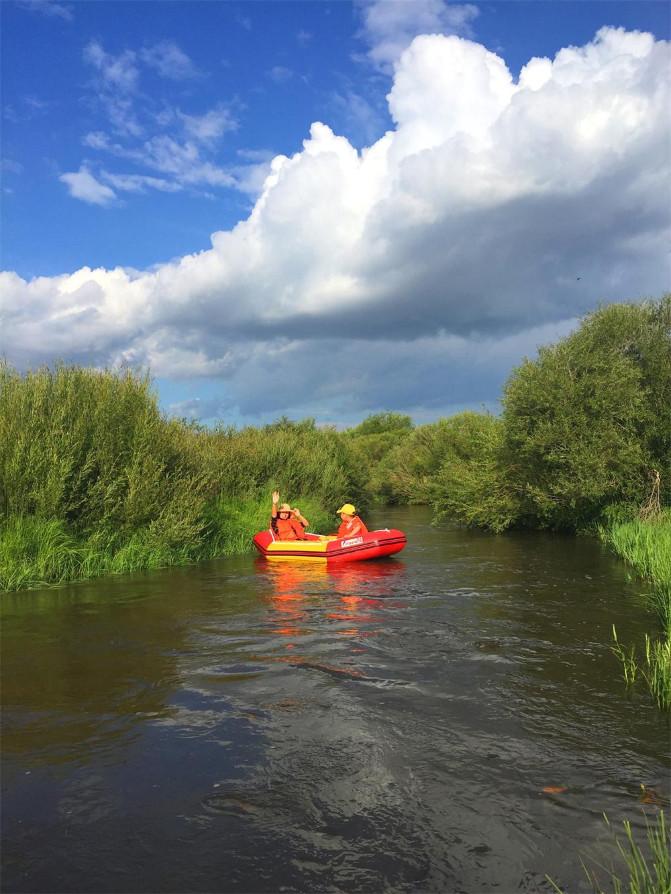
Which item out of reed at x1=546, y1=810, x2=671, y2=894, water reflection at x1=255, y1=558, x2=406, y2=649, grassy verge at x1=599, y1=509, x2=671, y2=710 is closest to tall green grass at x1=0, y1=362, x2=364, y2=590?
water reflection at x1=255, y1=558, x2=406, y2=649

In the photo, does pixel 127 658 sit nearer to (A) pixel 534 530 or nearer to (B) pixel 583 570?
(B) pixel 583 570

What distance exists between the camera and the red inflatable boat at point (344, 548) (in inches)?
538

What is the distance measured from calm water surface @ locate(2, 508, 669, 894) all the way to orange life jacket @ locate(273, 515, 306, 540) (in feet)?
18.9

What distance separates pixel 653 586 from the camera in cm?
991

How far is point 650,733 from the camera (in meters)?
→ 4.78

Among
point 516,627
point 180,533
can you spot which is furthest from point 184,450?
point 516,627

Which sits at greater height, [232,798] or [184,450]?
[184,450]

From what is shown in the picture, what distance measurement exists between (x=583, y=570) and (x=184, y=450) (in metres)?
9.22

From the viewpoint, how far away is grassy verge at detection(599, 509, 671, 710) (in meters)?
5.47

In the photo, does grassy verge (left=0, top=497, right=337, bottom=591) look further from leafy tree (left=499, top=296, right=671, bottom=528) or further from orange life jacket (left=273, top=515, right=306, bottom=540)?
leafy tree (left=499, top=296, right=671, bottom=528)

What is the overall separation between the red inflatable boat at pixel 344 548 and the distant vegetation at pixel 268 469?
2.10 metres

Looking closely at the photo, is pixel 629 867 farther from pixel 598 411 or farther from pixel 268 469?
pixel 268 469

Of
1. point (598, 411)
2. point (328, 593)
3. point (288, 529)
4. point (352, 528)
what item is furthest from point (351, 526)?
point (598, 411)

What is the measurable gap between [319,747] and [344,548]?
897cm
